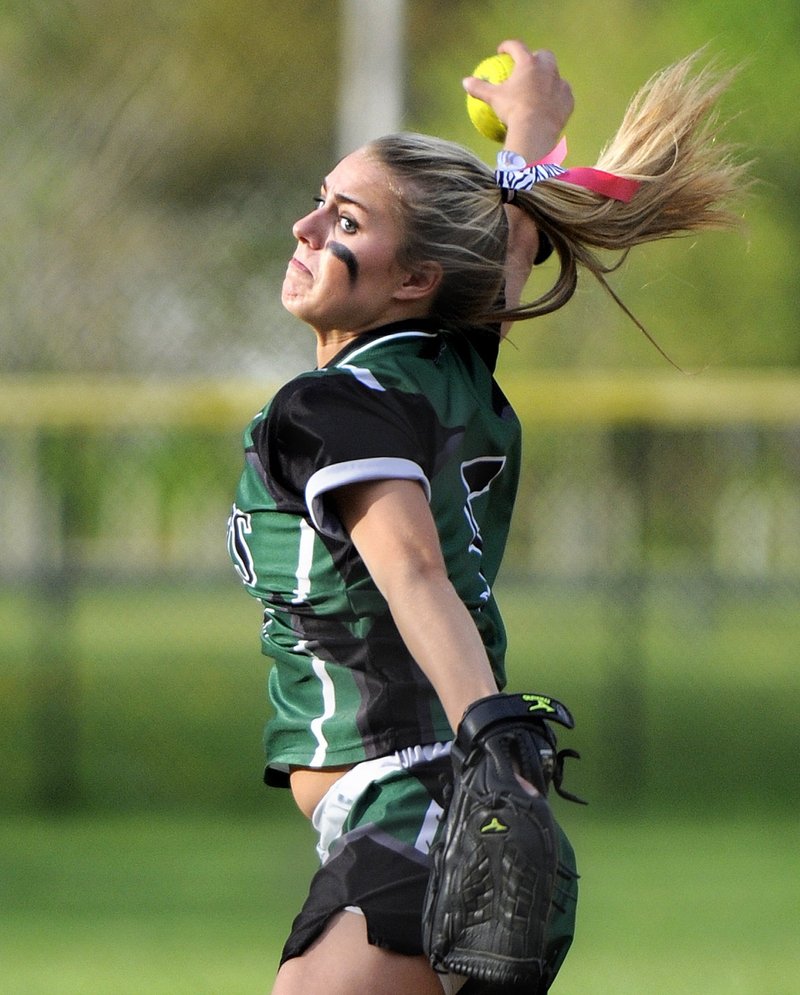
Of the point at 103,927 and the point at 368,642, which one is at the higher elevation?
the point at 368,642

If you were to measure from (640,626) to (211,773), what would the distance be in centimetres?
184

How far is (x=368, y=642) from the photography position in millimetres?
2238

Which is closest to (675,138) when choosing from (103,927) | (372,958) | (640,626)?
(372,958)

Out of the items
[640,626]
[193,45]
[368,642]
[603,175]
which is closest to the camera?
[368,642]

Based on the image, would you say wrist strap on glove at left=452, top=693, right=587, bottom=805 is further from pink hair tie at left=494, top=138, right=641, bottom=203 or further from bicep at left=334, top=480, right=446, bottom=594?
pink hair tie at left=494, top=138, right=641, bottom=203

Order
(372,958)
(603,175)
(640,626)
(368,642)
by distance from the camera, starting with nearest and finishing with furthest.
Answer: (372,958), (368,642), (603,175), (640,626)

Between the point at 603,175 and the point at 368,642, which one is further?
the point at 603,175

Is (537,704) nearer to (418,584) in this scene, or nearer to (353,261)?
(418,584)

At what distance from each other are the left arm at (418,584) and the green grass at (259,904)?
8.77ft

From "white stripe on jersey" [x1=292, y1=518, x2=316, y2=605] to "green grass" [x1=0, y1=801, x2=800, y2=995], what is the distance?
2425 millimetres

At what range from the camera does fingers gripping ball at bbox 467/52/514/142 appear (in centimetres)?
307

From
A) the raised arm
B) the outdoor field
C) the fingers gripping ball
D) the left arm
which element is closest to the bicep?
the left arm

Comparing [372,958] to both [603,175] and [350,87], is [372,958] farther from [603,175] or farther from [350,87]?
[350,87]

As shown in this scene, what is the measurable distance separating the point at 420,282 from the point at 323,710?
605mm
